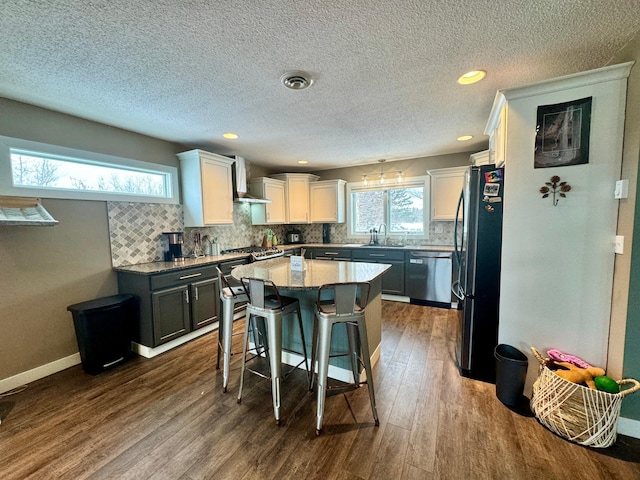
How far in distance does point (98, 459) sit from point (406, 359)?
242 cm

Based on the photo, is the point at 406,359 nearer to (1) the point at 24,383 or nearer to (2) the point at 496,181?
(2) the point at 496,181

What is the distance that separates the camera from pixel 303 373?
240cm

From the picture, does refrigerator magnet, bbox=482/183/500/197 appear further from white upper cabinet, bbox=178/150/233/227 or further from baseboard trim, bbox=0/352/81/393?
baseboard trim, bbox=0/352/81/393

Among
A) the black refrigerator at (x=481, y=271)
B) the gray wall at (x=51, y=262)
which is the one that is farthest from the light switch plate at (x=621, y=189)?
the gray wall at (x=51, y=262)

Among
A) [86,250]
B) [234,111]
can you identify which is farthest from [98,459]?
[234,111]

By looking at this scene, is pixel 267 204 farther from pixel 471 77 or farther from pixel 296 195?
pixel 471 77

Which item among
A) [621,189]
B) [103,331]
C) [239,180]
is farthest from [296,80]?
[103,331]

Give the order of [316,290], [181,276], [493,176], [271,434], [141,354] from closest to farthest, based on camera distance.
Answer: [271,434] → [493,176] → [316,290] → [141,354] → [181,276]

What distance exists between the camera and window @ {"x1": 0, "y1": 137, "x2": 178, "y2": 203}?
2.26 m

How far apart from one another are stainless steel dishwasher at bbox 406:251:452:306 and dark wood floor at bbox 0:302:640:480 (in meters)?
1.77

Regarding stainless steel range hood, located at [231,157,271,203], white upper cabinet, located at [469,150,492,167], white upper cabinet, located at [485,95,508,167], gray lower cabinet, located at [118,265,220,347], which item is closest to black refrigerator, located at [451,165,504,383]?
white upper cabinet, located at [485,95,508,167]

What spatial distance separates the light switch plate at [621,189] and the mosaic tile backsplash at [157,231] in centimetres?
277

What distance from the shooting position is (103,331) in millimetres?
2457

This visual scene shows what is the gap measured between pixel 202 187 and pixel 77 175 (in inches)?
47.9
